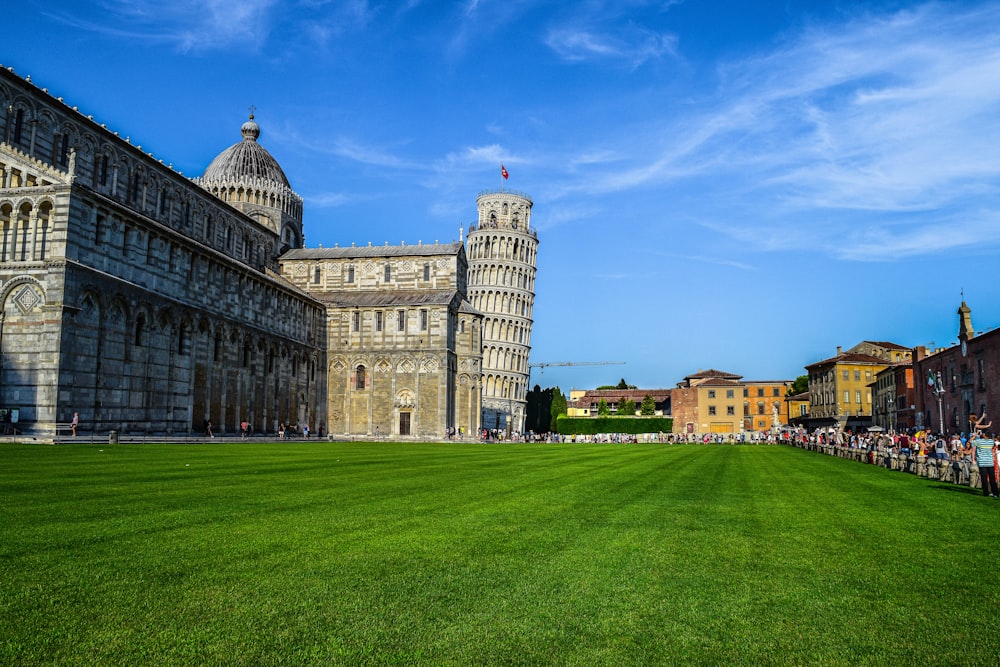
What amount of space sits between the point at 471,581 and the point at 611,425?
92805 mm

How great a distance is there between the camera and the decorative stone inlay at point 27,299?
33.0 m

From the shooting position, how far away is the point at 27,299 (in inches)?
1304

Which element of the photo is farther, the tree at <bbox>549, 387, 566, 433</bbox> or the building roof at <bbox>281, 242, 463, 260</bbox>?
the tree at <bbox>549, 387, 566, 433</bbox>

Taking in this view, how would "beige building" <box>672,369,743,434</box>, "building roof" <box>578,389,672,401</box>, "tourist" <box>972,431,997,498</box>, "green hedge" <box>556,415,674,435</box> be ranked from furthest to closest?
1. "building roof" <box>578,389,672,401</box>
2. "beige building" <box>672,369,743,434</box>
3. "green hedge" <box>556,415,674,435</box>
4. "tourist" <box>972,431,997,498</box>

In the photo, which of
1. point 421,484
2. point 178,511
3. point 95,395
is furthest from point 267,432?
point 178,511

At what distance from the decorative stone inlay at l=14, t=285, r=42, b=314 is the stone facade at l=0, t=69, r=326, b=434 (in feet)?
0.14

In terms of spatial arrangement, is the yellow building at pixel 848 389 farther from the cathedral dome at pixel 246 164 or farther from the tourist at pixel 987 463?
the tourist at pixel 987 463

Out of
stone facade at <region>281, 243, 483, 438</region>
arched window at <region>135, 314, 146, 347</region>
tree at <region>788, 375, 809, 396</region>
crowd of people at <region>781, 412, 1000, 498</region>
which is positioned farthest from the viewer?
tree at <region>788, 375, 809, 396</region>

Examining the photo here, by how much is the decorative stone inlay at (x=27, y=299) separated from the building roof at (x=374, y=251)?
3765 centimetres

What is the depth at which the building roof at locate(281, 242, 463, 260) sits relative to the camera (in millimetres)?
69438

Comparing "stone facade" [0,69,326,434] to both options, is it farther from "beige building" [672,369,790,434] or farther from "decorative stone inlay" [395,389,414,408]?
"beige building" [672,369,790,434]

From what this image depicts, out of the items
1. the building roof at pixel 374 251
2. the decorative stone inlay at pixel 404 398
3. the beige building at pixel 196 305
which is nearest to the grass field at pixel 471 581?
the beige building at pixel 196 305

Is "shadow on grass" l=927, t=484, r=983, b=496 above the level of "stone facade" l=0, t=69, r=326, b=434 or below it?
below

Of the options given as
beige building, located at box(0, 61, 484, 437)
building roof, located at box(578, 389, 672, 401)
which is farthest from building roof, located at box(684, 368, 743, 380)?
beige building, located at box(0, 61, 484, 437)
